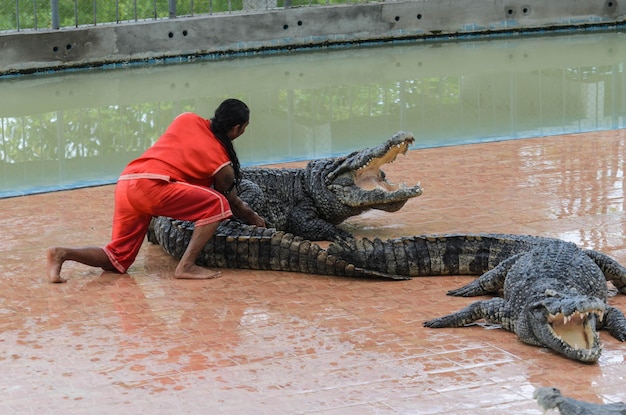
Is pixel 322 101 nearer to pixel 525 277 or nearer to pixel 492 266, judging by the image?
pixel 492 266

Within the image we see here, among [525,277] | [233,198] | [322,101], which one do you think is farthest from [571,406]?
[322,101]

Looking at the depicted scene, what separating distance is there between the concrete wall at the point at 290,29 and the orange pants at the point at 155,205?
8.76 metres

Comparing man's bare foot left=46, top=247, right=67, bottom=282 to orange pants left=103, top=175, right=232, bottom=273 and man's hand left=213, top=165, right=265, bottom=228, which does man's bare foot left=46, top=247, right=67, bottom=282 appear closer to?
orange pants left=103, top=175, right=232, bottom=273

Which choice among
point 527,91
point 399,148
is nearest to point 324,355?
point 399,148

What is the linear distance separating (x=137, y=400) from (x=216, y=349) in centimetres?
59

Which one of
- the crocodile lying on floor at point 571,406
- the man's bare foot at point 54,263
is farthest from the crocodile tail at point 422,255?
the crocodile lying on floor at point 571,406

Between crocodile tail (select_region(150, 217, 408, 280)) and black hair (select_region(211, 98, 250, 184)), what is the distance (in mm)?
418

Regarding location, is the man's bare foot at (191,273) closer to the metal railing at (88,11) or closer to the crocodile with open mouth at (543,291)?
the crocodile with open mouth at (543,291)

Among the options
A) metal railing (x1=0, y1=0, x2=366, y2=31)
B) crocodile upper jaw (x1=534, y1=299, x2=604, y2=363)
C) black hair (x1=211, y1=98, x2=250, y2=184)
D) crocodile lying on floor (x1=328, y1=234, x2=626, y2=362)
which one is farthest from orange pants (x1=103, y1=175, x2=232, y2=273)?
metal railing (x1=0, y1=0, x2=366, y2=31)

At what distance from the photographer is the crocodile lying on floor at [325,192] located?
20.3ft

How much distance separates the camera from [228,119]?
5.43 meters

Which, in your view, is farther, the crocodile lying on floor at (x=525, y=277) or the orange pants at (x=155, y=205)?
the orange pants at (x=155, y=205)

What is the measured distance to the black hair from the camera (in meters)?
5.42

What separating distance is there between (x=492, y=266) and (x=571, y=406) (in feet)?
6.79
